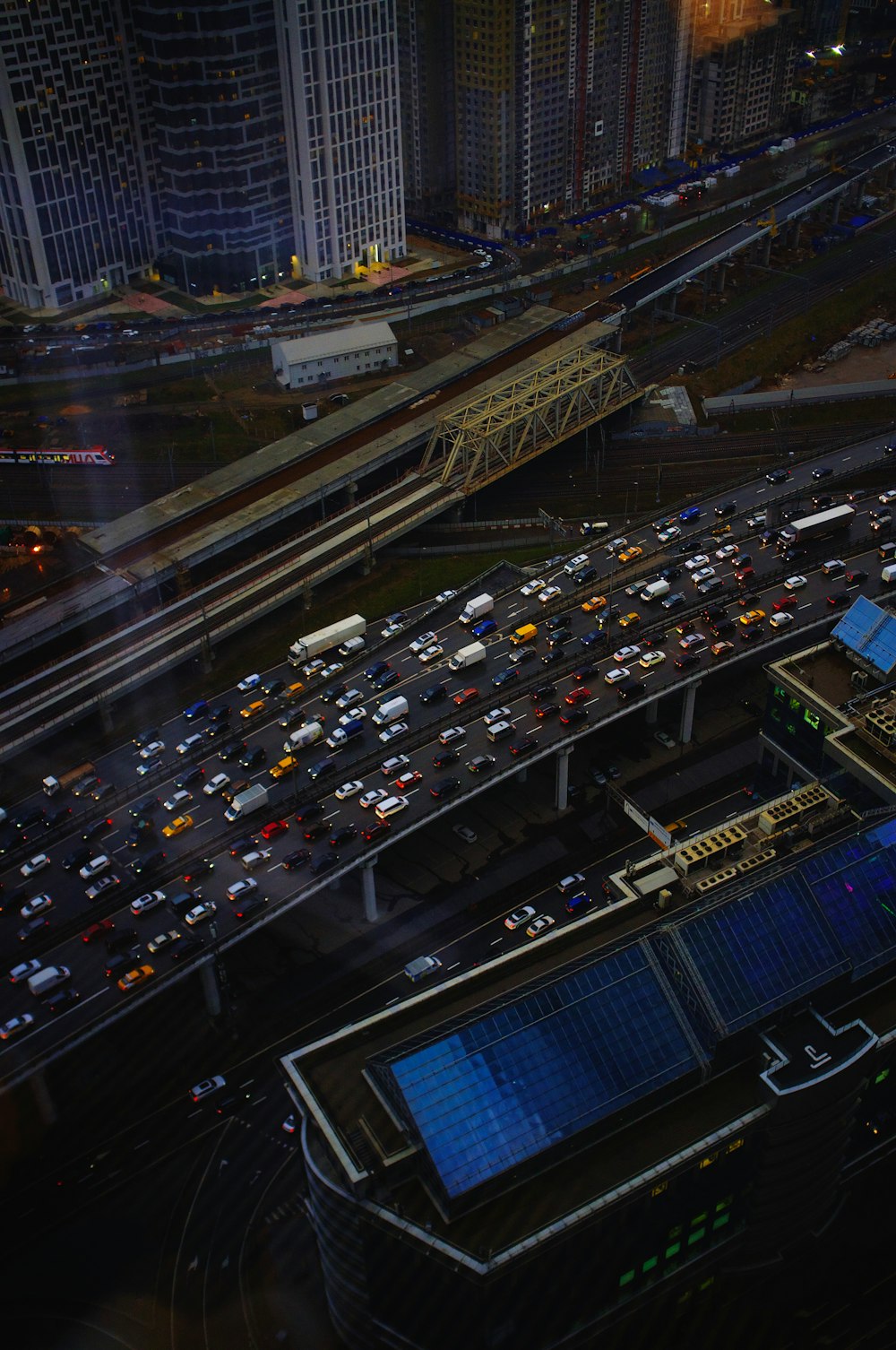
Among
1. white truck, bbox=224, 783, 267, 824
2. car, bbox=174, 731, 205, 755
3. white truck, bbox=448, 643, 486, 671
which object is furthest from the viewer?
white truck, bbox=448, 643, 486, 671

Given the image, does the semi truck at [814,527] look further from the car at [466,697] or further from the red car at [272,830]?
the red car at [272,830]

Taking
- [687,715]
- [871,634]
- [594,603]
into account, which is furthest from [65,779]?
[871,634]

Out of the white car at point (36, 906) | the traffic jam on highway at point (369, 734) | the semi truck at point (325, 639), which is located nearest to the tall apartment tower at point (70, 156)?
the semi truck at point (325, 639)

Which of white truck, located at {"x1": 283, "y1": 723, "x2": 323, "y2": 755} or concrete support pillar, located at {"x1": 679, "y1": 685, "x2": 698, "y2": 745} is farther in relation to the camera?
concrete support pillar, located at {"x1": 679, "y1": 685, "x2": 698, "y2": 745}

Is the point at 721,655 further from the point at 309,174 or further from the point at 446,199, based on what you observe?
the point at 446,199

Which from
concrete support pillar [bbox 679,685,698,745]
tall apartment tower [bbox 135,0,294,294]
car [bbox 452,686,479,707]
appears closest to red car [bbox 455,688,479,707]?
car [bbox 452,686,479,707]

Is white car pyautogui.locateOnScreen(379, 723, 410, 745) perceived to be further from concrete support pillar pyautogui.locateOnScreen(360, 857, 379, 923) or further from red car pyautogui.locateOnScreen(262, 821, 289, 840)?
red car pyautogui.locateOnScreen(262, 821, 289, 840)
